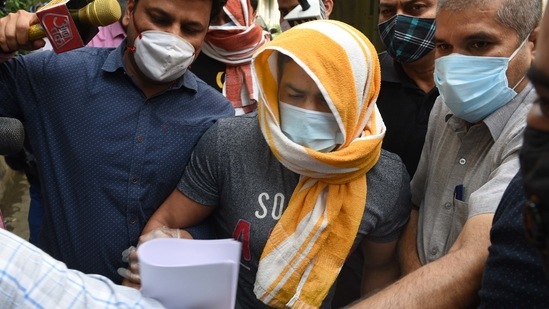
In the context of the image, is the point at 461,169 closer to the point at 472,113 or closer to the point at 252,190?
the point at 472,113

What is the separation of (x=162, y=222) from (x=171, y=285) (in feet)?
2.52

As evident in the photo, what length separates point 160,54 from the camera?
212 centimetres

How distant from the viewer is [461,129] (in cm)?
206

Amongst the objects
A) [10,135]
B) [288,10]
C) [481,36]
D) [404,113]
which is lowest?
[288,10]

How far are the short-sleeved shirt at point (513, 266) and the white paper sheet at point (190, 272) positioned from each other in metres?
0.58

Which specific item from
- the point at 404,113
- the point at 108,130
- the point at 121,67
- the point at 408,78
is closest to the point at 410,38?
the point at 408,78

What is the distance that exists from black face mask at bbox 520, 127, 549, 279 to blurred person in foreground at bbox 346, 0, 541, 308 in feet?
2.22

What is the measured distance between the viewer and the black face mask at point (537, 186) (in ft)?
3.24

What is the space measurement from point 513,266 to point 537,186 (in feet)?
1.29

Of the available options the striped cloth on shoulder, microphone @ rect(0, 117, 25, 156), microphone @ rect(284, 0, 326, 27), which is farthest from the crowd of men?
microphone @ rect(284, 0, 326, 27)

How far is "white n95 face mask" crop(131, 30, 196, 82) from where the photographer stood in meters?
2.12

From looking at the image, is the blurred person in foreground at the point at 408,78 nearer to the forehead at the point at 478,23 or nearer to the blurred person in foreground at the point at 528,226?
the forehead at the point at 478,23

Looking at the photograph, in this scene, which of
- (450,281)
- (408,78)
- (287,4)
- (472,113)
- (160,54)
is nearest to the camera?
(450,281)

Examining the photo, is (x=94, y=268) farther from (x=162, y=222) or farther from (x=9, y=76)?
(x=9, y=76)
